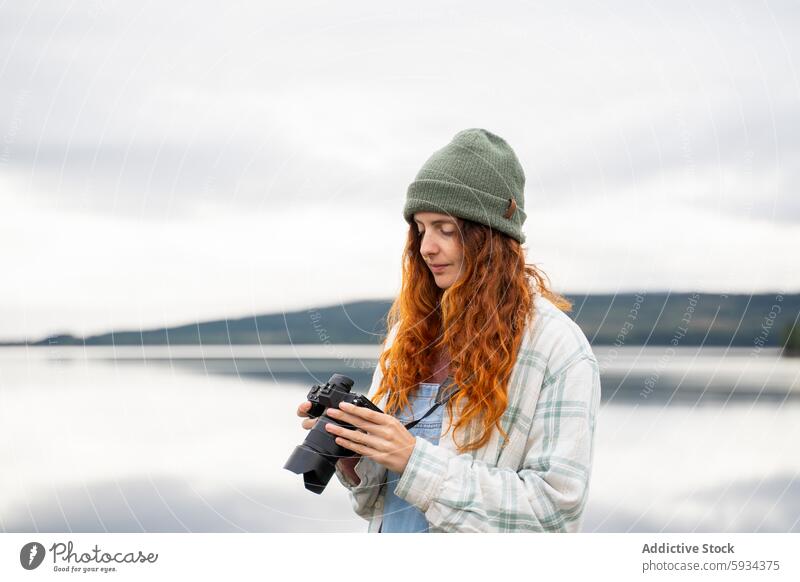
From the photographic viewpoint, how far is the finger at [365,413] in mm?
2521

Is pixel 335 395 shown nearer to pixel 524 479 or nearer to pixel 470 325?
pixel 470 325

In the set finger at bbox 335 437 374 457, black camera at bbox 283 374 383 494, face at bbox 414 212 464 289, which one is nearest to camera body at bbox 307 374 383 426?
black camera at bbox 283 374 383 494

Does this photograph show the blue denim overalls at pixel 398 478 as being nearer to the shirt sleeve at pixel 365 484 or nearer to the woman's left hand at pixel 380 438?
the shirt sleeve at pixel 365 484

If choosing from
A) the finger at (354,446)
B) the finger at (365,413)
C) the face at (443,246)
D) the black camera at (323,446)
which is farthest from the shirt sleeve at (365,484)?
the face at (443,246)

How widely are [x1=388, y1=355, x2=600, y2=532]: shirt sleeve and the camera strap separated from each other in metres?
0.21

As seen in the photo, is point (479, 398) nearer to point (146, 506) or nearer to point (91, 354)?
point (91, 354)

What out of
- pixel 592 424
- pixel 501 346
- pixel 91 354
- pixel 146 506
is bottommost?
pixel 146 506

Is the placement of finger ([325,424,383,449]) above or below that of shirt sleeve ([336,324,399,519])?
above

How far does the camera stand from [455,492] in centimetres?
254

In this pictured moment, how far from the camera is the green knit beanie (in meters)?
2.84

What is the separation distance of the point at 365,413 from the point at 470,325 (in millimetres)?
531

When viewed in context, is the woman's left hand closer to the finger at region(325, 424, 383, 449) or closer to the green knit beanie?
the finger at region(325, 424, 383, 449)
